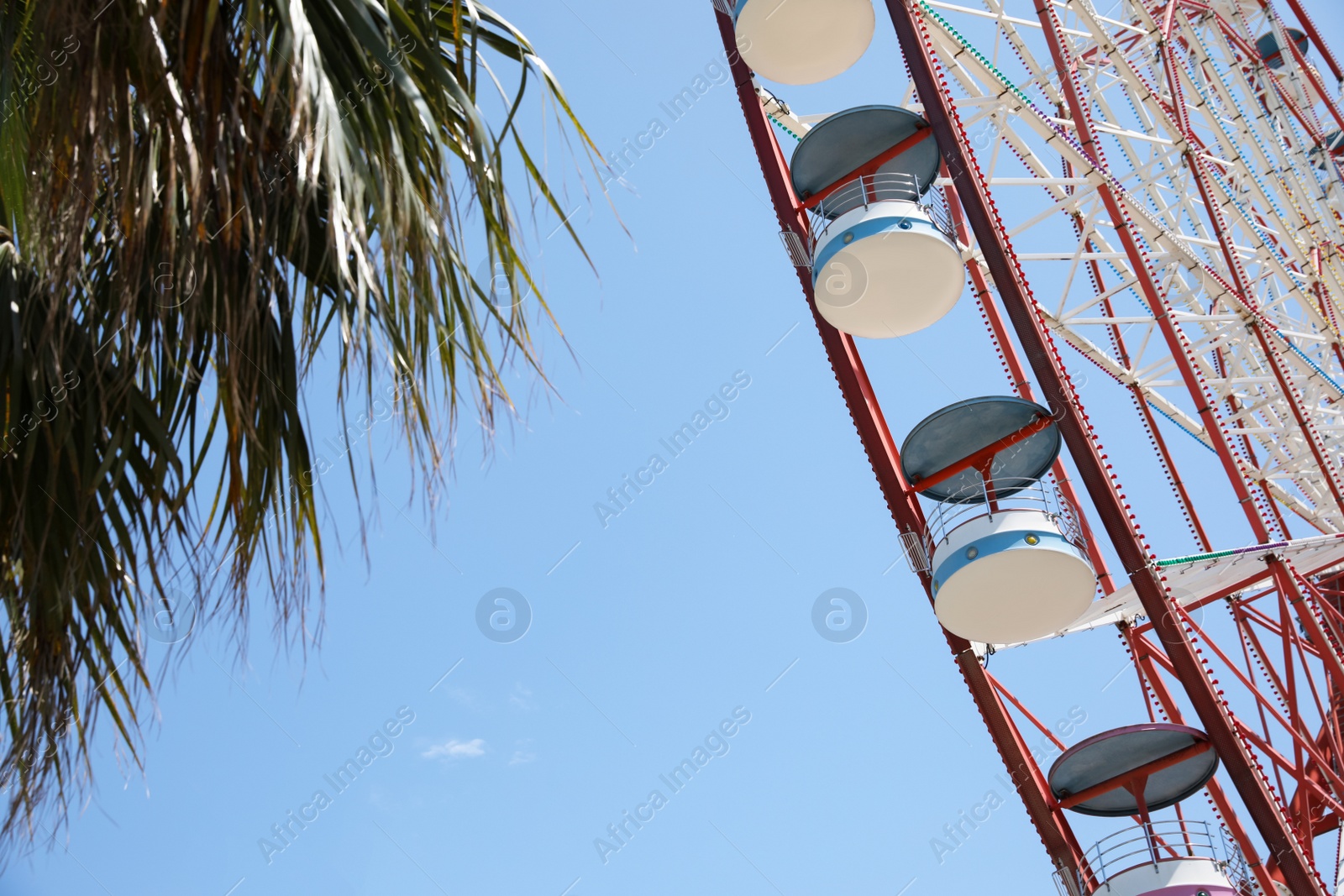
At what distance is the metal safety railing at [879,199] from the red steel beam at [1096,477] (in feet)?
0.84

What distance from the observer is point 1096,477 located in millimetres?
8727

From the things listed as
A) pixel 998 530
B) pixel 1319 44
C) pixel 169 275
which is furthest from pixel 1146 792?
pixel 1319 44

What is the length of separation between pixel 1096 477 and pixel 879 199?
2.84m

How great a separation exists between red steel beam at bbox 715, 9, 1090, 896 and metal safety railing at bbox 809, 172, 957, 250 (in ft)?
1.50

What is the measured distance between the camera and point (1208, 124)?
19.4 meters

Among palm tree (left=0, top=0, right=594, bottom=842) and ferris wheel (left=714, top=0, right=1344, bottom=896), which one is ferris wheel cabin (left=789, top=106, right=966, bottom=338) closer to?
ferris wheel (left=714, top=0, right=1344, bottom=896)

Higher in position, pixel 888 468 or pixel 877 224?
pixel 877 224

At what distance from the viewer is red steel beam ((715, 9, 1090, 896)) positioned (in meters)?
9.24

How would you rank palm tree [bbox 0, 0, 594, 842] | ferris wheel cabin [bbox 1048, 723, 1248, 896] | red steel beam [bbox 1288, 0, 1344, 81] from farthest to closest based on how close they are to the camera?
red steel beam [bbox 1288, 0, 1344, 81] < ferris wheel cabin [bbox 1048, 723, 1248, 896] < palm tree [bbox 0, 0, 594, 842]

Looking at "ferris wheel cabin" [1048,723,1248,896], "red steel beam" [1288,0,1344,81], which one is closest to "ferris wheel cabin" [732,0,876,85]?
"ferris wheel cabin" [1048,723,1248,896]

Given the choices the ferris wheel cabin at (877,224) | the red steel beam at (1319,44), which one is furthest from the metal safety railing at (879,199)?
the red steel beam at (1319,44)

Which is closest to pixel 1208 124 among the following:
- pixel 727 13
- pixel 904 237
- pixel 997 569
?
pixel 727 13

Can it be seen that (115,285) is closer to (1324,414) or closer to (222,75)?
(222,75)

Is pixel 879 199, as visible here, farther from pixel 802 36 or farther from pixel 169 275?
pixel 169 275
